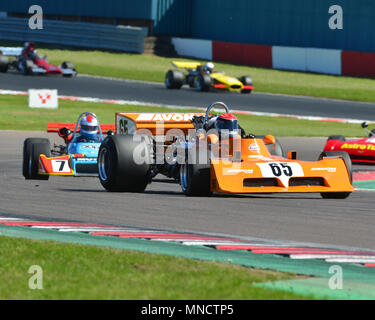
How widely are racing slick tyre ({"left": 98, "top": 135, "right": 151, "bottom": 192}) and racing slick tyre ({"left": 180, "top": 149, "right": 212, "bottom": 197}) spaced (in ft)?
2.58

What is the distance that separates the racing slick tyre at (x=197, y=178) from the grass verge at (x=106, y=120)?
519 inches

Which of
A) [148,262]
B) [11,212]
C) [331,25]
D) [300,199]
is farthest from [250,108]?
[148,262]

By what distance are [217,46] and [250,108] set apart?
15.3 m

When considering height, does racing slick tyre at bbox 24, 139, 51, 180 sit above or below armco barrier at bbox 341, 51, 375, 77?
below

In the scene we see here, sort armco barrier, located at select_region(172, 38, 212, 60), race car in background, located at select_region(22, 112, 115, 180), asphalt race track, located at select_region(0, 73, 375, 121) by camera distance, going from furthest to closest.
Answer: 1. armco barrier, located at select_region(172, 38, 212, 60)
2. asphalt race track, located at select_region(0, 73, 375, 121)
3. race car in background, located at select_region(22, 112, 115, 180)

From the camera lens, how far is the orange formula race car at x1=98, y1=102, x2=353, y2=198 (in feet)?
40.4

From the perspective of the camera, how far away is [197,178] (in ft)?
40.9

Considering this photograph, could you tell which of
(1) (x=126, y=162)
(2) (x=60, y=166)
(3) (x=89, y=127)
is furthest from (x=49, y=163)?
(1) (x=126, y=162)

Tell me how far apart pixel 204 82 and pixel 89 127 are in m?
20.9

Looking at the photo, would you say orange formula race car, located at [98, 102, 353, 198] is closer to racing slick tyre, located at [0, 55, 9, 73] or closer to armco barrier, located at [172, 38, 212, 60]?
racing slick tyre, located at [0, 55, 9, 73]

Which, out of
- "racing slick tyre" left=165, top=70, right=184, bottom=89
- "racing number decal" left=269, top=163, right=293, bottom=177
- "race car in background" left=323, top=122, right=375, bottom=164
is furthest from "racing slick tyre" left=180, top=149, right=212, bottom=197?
"racing slick tyre" left=165, top=70, right=184, bottom=89

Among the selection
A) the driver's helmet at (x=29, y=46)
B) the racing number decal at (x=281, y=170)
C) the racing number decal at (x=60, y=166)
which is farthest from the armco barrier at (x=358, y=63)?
the racing number decal at (x=281, y=170)

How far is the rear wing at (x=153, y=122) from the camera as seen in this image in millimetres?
14875

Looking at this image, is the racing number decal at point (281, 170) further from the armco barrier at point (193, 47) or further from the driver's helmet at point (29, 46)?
the armco barrier at point (193, 47)
